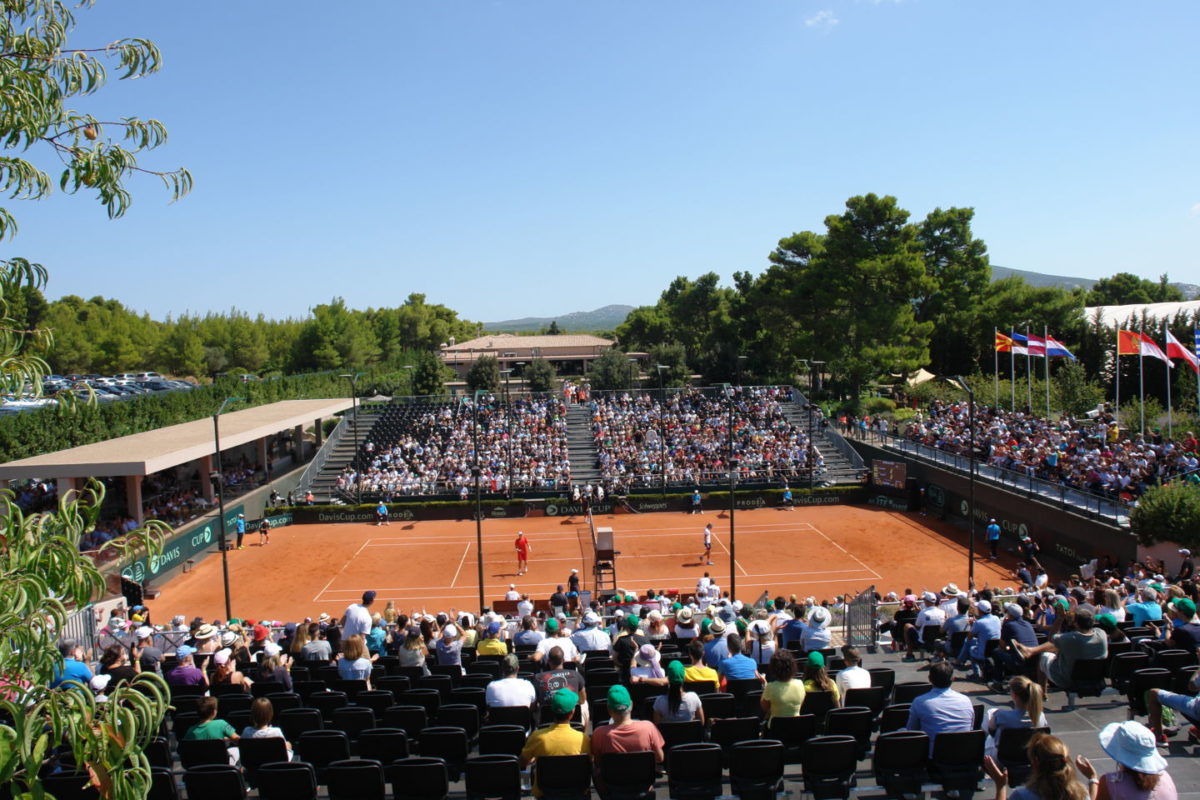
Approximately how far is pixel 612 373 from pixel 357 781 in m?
61.6

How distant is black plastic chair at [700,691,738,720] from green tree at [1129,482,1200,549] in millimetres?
18560

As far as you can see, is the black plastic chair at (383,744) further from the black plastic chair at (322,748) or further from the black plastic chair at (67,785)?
the black plastic chair at (67,785)

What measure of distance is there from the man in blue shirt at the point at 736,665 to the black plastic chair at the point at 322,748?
430 centimetres

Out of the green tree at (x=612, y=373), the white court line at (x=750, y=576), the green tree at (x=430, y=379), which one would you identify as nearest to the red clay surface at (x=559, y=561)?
the white court line at (x=750, y=576)

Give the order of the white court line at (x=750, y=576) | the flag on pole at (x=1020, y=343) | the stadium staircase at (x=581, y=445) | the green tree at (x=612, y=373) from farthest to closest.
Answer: the green tree at (x=612, y=373), the stadium staircase at (x=581, y=445), the flag on pole at (x=1020, y=343), the white court line at (x=750, y=576)

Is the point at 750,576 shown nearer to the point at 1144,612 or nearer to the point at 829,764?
the point at 1144,612

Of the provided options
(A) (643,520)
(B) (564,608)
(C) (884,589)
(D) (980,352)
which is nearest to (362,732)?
(B) (564,608)

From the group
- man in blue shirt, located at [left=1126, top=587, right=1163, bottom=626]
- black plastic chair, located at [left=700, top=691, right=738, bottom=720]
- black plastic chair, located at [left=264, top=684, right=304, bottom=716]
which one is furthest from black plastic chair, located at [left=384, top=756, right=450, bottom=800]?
man in blue shirt, located at [left=1126, top=587, right=1163, bottom=626]

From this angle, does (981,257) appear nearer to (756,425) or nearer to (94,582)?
(756,425)

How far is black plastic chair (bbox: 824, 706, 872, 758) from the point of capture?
7930 mm

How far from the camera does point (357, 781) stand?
714 cm

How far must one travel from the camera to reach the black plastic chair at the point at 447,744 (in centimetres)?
798

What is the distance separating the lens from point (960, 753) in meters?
7.28

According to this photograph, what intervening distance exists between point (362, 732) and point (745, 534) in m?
27.3
